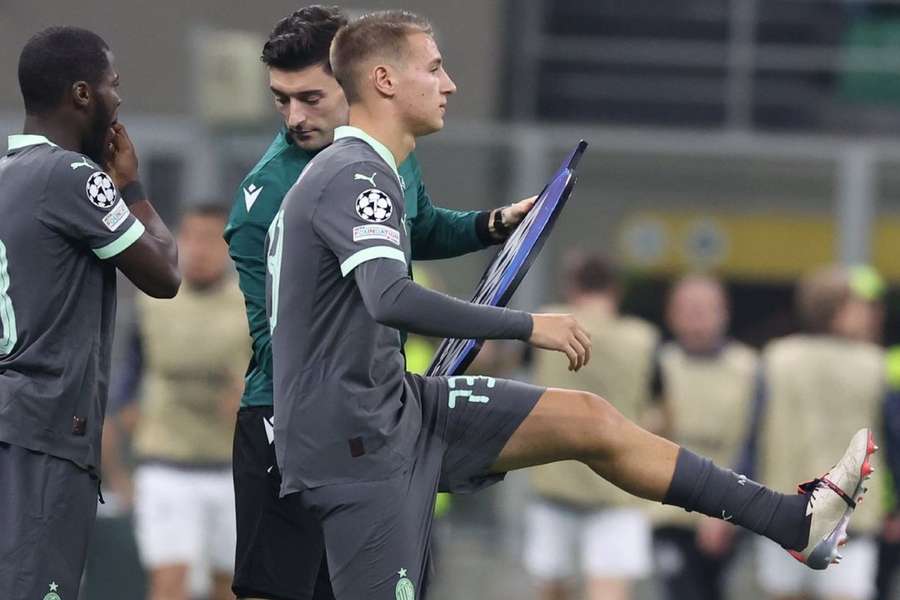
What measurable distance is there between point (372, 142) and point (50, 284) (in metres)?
0.98

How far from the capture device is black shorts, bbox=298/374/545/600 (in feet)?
17.6

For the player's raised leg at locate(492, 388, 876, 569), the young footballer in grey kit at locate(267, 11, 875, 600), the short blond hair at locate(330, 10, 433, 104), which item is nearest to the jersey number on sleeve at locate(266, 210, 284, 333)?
the young footballer in grey kit at locate(267, 11, 875, 600)

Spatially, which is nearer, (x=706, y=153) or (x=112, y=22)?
(x=706, y=153)

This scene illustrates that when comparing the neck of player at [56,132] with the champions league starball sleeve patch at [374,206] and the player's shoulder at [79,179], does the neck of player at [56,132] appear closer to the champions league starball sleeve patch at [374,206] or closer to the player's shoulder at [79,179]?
the player's shoulder at [79,179]

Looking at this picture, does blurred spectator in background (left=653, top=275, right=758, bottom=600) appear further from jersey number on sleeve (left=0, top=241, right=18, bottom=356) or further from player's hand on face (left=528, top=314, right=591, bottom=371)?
jersey number on sleeve (left=0, top=241, right=18, bottom=356)

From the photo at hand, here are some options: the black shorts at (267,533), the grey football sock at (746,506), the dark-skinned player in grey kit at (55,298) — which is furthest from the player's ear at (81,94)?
the grey football sock at (746,506)

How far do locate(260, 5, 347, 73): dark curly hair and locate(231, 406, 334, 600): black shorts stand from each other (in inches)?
41.2

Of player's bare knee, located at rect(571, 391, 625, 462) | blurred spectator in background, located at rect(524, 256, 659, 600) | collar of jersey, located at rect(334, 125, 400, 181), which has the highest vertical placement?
collar of jersey, located at rect(334, 125, 400, 181)

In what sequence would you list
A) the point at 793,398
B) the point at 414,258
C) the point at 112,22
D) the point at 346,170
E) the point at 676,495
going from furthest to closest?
the point at 112,22 → the point at 793,398 → the point at 414,258 → the point at 676,495 → the point at 346,170

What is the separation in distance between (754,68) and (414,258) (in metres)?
10.2

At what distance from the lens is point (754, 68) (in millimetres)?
16031

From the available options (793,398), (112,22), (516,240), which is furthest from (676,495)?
(112,22)

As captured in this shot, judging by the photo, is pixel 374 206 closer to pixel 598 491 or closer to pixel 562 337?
pixel 562 337

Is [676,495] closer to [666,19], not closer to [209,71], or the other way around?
[209,71]
